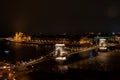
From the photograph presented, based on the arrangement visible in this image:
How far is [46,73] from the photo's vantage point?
19062mm

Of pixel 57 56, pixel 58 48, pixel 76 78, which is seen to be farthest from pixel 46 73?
pixel 58 48

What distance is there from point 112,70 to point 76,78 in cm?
378

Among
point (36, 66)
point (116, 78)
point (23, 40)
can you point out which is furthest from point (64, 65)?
point (23, 40)

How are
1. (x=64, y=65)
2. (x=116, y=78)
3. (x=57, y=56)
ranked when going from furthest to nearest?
(x=57, y=56), (x=64, y=65), (x=116, y=78)

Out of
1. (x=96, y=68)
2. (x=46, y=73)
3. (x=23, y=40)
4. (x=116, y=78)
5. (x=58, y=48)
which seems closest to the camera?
(x=116, y=78)

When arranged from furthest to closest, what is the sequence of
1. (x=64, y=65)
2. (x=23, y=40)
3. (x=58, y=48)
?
(x=23, y=40), (x=58, y=48), (x=64, y=65)

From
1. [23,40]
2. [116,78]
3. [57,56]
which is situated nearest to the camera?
[116,78]

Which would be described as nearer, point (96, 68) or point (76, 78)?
point (76, 78)

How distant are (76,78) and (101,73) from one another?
2.30 metres

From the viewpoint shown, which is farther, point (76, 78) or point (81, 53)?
point (81, 53)

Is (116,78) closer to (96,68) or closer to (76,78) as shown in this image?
(76,78)

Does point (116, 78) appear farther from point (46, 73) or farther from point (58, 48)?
point (58, 48)

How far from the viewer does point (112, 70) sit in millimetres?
20266

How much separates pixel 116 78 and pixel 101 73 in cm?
194
